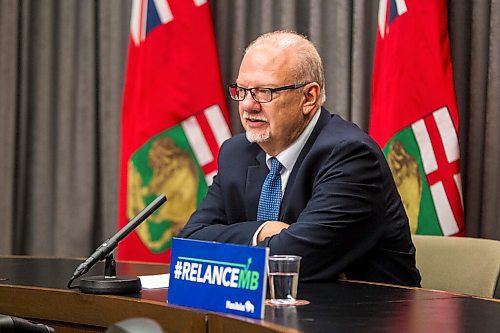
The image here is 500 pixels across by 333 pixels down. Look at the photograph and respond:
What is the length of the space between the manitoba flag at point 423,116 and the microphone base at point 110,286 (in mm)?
1541

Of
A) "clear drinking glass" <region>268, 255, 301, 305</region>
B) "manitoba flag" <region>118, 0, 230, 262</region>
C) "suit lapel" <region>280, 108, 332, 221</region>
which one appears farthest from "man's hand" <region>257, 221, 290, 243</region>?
"manitoba flag" <region>118, 0, 230, 262</region>

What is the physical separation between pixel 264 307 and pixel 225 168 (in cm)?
114

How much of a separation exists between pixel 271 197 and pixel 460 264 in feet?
2.02

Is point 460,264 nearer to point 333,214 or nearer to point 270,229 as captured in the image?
point 333,214

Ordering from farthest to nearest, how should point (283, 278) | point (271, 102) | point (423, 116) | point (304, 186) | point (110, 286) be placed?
point (423, 116) < point (271, 102) < point (304, 186) < point (110, 286) < point (283, 278)

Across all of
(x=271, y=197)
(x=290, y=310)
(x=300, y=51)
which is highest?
(x=300, y=51)

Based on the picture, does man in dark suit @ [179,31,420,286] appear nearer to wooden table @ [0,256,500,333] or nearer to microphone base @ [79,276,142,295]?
wooden table @ [0,256,500,333]

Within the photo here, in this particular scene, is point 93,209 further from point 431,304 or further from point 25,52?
point 431,304

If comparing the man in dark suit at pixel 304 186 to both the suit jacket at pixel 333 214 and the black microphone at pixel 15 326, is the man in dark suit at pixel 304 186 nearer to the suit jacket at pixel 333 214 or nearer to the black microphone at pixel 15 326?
the suit jacket at pixel 333 214

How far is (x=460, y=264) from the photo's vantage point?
9.32ft

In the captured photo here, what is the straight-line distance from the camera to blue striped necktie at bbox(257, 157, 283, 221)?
2.91 m

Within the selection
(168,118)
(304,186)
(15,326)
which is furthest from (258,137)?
(15,326)

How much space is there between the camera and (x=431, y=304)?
7.00 ft

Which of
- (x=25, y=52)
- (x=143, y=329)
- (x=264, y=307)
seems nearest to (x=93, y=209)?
(x=25, y=52)
